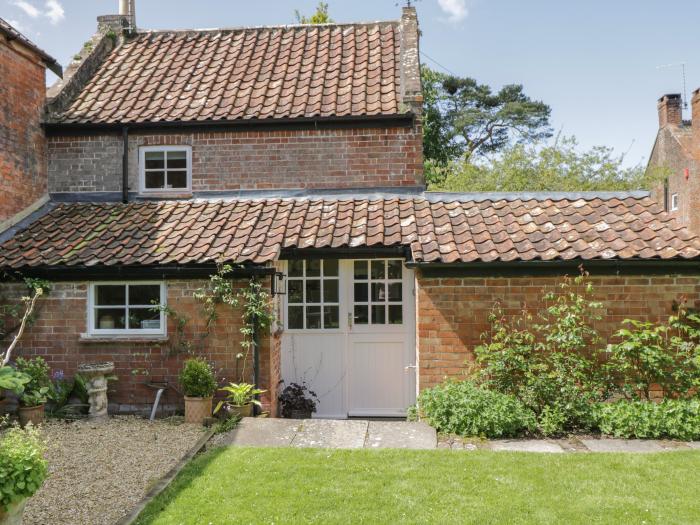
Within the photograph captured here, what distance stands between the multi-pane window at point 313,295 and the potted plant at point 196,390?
205 centimetres

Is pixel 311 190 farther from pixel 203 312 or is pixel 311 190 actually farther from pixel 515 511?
pixel 515 511

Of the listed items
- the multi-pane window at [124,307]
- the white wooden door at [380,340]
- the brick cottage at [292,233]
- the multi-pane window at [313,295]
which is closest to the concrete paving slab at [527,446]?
the brick cottage at [292,233]

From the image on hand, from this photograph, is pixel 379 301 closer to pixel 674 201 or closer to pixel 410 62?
pixel 410 62

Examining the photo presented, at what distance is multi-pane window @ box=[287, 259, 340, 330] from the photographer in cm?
988

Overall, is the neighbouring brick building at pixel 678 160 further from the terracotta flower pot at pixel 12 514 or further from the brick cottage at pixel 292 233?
the terracotta flower pot at pixel 12 514

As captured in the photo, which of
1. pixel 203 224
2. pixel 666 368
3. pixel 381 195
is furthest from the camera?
pixel 381 195

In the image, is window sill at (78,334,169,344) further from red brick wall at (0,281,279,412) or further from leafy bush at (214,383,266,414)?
leafy bush at (214,383,266,414)

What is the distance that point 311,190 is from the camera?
431 inches

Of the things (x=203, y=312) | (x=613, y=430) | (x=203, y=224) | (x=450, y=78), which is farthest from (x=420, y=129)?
(x=450, y=78)

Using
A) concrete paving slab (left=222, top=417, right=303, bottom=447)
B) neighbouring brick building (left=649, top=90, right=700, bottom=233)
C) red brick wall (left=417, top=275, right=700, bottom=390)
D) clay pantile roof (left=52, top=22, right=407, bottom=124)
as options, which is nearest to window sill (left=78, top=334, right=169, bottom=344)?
concrete paving slab (left=222, top=417, right=303, bottom=447)

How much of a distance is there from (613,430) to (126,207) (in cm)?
882

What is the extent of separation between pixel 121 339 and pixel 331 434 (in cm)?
380

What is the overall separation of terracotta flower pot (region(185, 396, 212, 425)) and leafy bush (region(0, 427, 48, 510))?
11.7 ft

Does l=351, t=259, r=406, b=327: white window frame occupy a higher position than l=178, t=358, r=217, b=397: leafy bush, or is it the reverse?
l=351, t=259, r=406, b=327: white window frame
